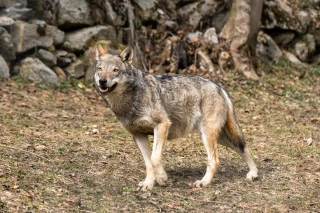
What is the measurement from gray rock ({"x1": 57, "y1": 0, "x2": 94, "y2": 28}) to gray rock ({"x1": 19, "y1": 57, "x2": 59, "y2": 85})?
1.72 metres

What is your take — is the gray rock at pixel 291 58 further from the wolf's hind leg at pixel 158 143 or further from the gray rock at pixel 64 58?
the wolf's hind leg at pixel 158 143

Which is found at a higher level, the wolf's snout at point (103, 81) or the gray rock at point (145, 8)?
the wolf's snout at point (103, 81)

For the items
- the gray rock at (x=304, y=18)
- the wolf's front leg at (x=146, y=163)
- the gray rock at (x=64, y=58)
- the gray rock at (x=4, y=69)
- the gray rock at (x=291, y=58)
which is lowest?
the gray rock at (x=291, y=58)

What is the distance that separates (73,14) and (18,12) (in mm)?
1577

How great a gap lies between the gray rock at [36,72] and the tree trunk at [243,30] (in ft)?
19.6

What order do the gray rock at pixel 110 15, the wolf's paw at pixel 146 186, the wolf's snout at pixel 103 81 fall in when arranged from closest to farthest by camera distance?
→ the wolf's snout at pixel 103 81 < the wolf's paw at pixel 146 186 < the gray rock at pixel 110 15

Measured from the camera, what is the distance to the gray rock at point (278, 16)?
20.1 metres

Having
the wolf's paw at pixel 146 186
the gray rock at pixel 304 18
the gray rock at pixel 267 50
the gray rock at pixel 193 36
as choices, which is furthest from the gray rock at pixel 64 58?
the gray rock at pixel 304 18

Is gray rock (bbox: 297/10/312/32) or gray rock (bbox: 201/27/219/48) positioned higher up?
gray rock (bbox: 201/27/219/48)

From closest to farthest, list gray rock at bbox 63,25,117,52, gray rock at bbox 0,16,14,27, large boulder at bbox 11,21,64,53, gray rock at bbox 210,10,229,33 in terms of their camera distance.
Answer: gray rock at bbox 0,16,14,27, large boulder at bbox 11,21,64,53, gray rock at bbox 63,25,117,52, gray rock at bbox 210,10,229,33

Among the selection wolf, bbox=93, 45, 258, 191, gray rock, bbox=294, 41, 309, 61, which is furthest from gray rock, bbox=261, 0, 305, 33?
wolf, bbox=93, 45, 258, 191

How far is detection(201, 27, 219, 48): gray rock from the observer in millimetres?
17859

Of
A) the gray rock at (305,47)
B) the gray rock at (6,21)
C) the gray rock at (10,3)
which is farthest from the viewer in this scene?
the gray rock at (305,47)

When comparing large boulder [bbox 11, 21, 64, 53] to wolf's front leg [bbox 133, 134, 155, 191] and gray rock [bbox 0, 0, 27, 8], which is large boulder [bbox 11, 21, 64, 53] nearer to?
gray rock [bbox 0, 0, 27, 8]
